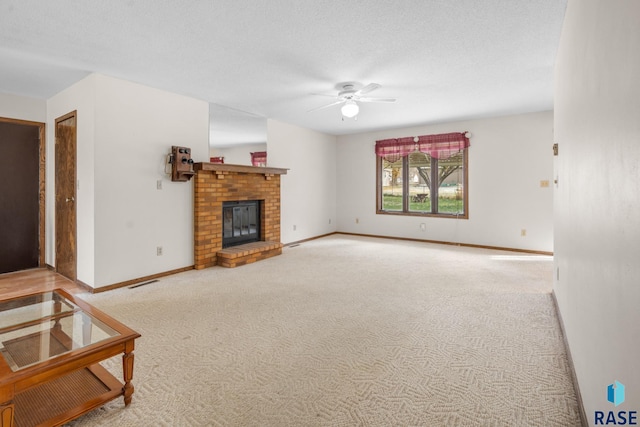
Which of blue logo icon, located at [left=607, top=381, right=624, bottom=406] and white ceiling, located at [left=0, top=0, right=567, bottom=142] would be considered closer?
blue logo icon, located at [left=607, top=381, right=624, bottom=406]

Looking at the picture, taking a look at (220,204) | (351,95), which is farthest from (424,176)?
(220,204)

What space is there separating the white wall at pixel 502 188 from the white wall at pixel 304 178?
1.32 m

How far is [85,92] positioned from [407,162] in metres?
5.48

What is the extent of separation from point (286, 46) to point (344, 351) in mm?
2562

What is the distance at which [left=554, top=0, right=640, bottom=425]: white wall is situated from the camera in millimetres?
925

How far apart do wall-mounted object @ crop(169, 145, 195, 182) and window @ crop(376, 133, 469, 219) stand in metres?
4.14

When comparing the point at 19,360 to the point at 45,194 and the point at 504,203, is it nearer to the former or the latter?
the point at 45,194

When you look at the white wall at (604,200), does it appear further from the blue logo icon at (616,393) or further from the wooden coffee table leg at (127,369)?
the wooden coffee table leg at (127,369)

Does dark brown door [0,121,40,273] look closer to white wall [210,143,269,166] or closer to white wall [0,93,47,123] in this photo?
white wall [0,93,47,123]

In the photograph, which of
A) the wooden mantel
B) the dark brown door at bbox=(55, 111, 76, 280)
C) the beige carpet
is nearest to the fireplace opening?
the wooden mantel

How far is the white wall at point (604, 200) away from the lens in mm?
925

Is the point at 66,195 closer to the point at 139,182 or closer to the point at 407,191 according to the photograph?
the point at 139,182

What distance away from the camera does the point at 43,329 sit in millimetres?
1880

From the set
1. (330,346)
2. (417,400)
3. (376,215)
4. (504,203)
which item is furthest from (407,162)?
Answer: (417,400)
